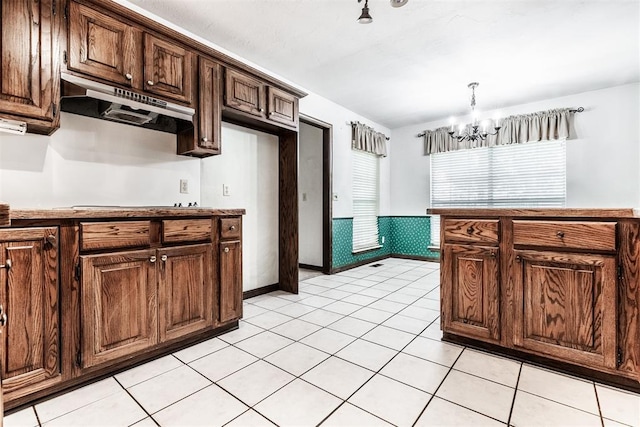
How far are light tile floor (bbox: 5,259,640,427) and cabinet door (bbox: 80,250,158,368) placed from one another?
0.56 ft

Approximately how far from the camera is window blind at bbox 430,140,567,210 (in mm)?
4473

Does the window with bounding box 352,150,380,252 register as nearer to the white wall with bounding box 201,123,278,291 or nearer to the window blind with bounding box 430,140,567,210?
the window blind with bounding box 430,140,567,210

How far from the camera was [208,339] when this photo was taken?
2.27m

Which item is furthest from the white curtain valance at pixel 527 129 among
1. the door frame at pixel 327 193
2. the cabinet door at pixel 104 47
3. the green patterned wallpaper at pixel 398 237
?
the cabinet door at pixel 104 47

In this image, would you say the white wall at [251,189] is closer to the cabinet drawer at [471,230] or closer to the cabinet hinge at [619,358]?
the cabinet drawer at [471,230]

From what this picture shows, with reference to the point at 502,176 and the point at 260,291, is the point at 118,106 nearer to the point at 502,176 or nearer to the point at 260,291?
the point at 260,291

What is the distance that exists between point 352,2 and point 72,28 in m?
1.87

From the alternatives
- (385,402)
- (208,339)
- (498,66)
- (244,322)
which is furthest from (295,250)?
(498,66)

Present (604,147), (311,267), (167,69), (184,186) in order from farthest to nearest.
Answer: (311,267)
(604,147)
(184,186)
(167,69)

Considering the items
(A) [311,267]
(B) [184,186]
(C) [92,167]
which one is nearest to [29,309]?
(C) [92,167]

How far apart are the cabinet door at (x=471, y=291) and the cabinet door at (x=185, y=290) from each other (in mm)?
1678

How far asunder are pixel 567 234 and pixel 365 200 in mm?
3745

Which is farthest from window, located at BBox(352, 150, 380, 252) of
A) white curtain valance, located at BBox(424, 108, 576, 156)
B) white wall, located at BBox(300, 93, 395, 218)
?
white curtain valance, located at BBox(424, 108, 576, 156)

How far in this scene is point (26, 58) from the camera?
1729 millimetres
